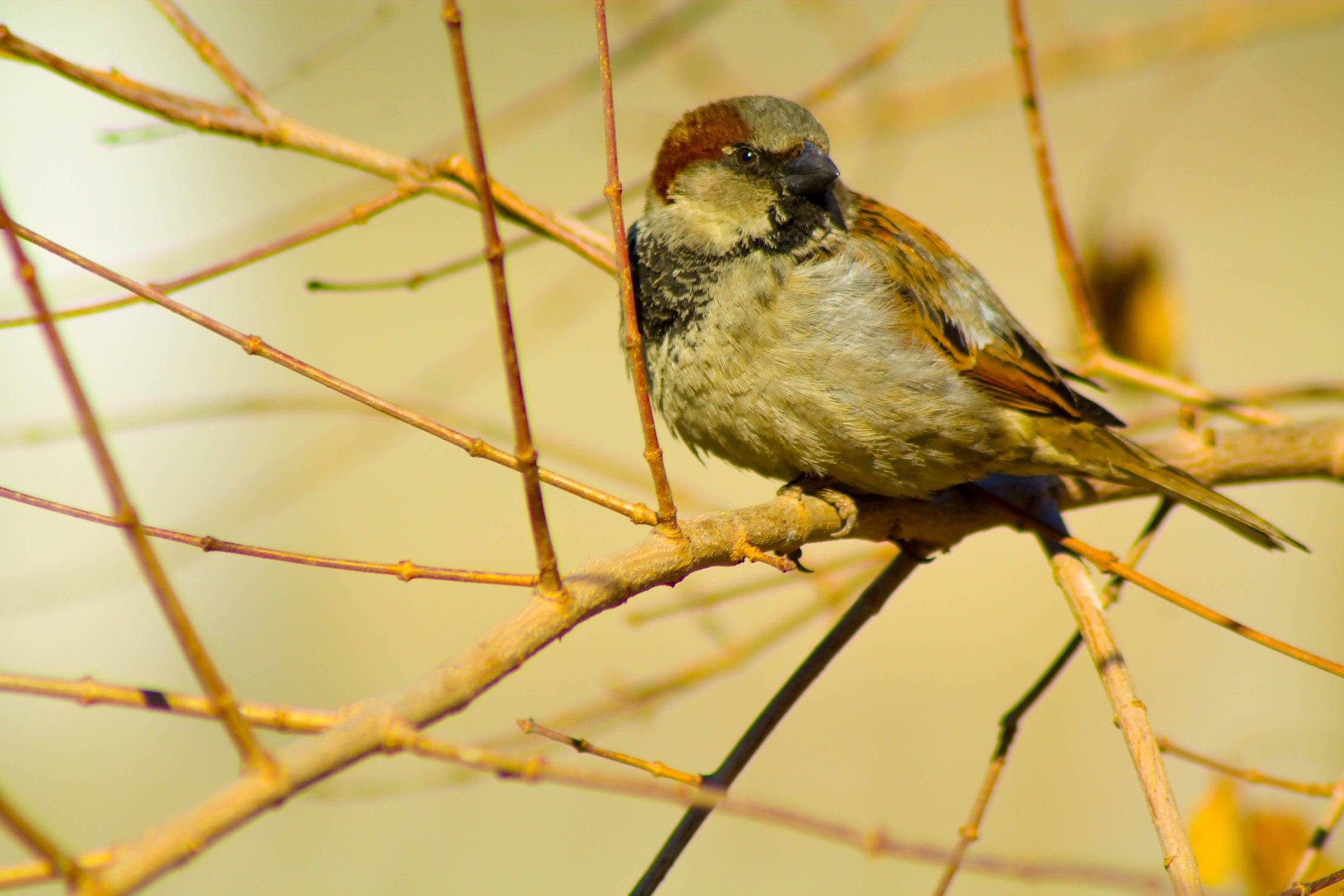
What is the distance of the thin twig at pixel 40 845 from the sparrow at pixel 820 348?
151 centimetres

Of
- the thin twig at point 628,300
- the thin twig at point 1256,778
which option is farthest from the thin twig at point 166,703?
the thin twig at point 1256,778

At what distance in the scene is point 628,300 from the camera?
4.17 feet

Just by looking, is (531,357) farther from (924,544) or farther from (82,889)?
(82,889)

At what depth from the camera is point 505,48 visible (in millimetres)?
7816

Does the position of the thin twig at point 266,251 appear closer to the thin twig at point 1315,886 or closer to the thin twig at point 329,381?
the thin twig at point 329,381

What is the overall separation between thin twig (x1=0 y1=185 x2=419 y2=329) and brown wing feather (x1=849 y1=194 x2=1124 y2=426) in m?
1.01

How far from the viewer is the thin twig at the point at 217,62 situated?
1.84m

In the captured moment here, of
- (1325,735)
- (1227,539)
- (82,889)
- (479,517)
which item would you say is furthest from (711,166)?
(1227,539)

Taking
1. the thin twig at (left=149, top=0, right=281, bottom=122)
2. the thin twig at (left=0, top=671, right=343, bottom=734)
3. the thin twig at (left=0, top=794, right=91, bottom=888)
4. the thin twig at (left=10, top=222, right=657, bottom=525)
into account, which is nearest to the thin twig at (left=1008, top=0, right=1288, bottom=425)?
the thin twig at (left=10, top=222, right=657, bottom=525)

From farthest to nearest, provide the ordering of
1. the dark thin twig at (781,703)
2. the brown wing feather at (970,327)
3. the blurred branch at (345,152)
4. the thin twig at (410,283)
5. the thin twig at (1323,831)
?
the brown wing feather at (970,327) → the thin twig at (410,283) → the blurred branch at (345,152) → the thin twig at (1323,831) → the dark thin twig at (781,703)

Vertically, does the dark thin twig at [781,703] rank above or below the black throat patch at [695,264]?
below

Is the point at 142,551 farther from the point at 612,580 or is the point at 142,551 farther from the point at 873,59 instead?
the point at 873,59

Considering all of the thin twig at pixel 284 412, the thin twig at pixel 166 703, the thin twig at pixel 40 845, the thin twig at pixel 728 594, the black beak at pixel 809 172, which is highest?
the black beak at pixel 809 172

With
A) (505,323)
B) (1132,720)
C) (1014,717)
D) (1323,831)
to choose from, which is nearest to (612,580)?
(505,323)
